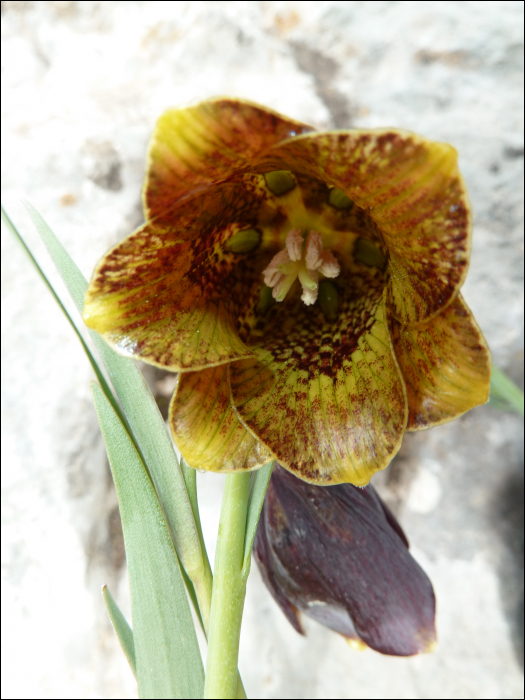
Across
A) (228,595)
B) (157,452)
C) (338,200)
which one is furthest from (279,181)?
(228,595)

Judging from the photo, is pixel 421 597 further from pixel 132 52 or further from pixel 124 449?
pixel 132 52

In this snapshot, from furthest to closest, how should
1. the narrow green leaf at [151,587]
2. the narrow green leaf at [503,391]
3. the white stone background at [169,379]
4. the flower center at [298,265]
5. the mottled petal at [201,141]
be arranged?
the white stone background at [169,379]
the narrow green leaf at [503,391]
the flower center at [298,265]
the narrow green leaf at [151,587]
the mottled petal at [201,141]

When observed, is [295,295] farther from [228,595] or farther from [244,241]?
[228,595]

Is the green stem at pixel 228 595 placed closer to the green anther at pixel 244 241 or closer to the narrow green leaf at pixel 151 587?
the narrow green leaf at pixel 151 587

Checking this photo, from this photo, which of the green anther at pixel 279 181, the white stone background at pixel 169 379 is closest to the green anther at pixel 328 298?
the green anther at pixel 279 181

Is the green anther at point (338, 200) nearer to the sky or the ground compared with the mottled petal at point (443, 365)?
nearer to the sky

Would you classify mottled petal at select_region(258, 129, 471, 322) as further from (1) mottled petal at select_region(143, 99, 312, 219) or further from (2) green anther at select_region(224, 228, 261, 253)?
(2) green anther at select_region(224, 228, 261, 253)

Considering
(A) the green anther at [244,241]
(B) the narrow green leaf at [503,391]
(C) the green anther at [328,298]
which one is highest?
(A) the green anther at [244,241]
